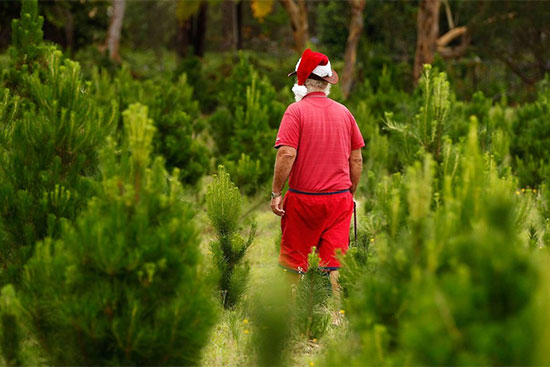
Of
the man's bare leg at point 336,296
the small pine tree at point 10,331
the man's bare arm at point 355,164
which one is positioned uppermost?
the man's bare arm at point 355,164

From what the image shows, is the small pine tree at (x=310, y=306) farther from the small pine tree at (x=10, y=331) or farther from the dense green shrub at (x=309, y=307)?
the small pine tree at (x=10, y=331)

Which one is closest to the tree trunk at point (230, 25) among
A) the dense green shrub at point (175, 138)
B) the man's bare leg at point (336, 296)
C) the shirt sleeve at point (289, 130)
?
the dense green shrub at point (175, 138)

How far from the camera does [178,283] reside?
285 cm

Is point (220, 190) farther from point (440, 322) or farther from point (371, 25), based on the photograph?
point (371, 25)

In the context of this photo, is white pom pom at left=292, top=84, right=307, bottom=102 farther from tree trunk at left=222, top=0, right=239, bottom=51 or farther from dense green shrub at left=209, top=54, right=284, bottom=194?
tree trunk at left=222, top=0, right=239, bottom=51

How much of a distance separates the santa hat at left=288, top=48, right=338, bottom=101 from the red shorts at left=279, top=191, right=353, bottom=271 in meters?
0.78

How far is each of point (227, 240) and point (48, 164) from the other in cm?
156

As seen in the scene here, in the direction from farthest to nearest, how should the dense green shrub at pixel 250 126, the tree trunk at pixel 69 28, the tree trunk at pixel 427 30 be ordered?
the tree trunk at pixel 69 28 < the tree trunk at pixel 427 30 < the dense green shrub at pixel 250 126

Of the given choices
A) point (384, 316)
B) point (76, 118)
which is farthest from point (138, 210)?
point (76, 118)

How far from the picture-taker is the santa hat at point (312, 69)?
180 inches

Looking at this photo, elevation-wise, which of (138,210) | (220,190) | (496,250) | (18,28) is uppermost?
(18,28)

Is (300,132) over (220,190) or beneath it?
over

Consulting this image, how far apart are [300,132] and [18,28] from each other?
2172 mm

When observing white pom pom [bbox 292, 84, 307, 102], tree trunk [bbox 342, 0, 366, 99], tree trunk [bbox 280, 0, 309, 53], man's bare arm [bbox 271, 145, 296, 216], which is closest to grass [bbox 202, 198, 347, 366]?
man's bare arm [bbox 271, 145, 296, 216]
